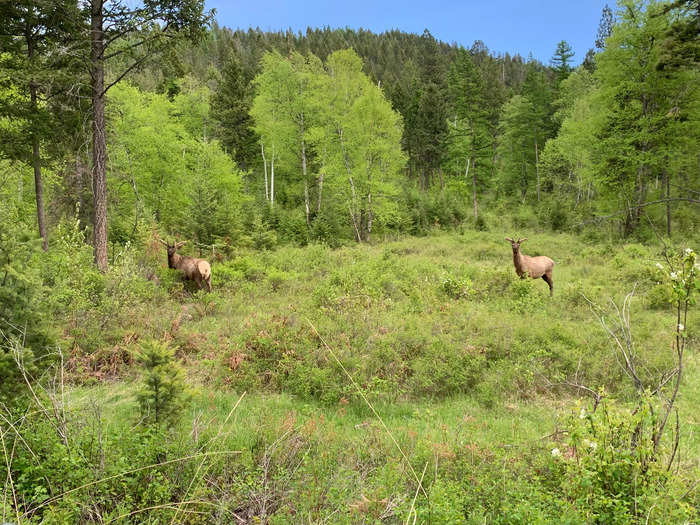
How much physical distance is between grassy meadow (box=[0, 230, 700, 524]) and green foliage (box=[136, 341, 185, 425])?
11 centimetres

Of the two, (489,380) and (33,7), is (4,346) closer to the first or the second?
(489,380)

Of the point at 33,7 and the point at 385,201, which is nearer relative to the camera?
the point at 33,7

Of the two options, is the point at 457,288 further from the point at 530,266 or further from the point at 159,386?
the point at 159,386

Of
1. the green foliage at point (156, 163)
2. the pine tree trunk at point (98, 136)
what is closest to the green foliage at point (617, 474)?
the pine tree trunk at point (98, 136)

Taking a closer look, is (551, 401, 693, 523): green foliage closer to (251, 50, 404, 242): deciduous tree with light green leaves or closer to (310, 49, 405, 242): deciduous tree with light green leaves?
(310, 49, 405, 242): deciduous tree with light green leaves

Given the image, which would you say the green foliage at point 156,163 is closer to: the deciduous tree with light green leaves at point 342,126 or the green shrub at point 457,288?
the deciduous tree with light green leaves at point 342,126

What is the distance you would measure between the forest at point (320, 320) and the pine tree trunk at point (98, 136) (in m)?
0.06

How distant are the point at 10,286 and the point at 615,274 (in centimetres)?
1689

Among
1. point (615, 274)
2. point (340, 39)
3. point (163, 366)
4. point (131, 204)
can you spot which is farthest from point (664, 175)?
point (340, 39)

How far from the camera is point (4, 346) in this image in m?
4.03

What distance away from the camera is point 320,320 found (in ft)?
30.9

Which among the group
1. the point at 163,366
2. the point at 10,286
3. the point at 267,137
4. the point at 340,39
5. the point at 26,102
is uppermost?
the point at 340,39

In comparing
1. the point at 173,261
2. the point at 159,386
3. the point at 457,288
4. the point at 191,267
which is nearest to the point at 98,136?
the point at 173,261

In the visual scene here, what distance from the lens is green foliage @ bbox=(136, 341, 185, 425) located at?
13.1 ft
